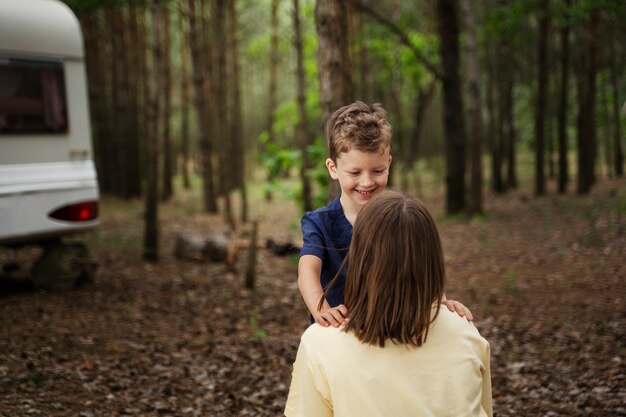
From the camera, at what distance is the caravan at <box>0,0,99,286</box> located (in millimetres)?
7000

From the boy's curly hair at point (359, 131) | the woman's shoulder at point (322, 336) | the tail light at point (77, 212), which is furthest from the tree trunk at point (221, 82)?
the woman's shoulder at point (322, 336)

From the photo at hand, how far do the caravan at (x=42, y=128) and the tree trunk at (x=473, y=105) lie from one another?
9616 millimetres

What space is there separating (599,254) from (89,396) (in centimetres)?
888

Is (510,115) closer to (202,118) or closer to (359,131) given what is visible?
(202,118)

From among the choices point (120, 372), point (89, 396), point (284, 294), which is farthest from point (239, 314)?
point (89, 396)

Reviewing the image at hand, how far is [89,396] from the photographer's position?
477 centimetres

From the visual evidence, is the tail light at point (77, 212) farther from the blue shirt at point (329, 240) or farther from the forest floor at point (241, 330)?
the blue shirt at point (329, 240)

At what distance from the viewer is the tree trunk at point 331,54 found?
21.7ft

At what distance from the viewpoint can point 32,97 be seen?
7430 millimetres

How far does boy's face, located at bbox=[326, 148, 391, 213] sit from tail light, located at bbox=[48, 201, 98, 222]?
5828 mm

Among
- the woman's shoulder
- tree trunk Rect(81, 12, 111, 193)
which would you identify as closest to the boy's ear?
the woman's shoulder

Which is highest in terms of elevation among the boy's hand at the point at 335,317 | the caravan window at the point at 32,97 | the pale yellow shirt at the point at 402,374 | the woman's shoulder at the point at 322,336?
the caravan window at the point at 32,97

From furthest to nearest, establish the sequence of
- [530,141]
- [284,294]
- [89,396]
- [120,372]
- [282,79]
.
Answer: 1. [282,79]
2. [530,141]
3. [284,294]
4. [120,372]
5. [89,396]

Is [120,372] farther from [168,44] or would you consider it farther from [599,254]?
[168,44]
